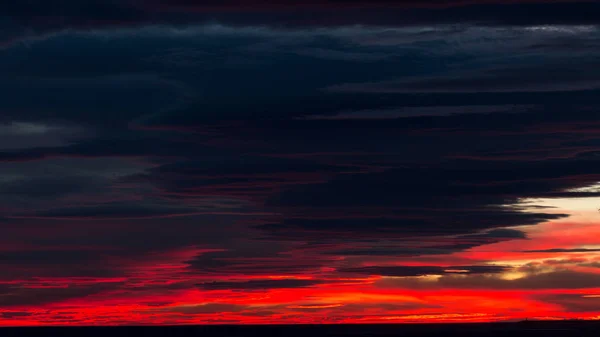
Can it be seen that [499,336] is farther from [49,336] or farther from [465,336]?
[49,336]

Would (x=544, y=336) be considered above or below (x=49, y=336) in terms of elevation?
below

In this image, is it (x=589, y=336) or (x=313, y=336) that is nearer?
(x=589, y=336)

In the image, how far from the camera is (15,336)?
197 meters

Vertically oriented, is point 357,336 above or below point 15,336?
below

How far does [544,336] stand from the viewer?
148 meters

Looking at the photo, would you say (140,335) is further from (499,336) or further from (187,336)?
(499,336)

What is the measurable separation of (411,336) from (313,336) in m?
23.4

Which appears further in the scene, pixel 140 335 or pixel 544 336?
pixel 140 335

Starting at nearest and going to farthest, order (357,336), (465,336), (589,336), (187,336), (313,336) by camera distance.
A: (589,336)
(465,336)
(357,336)
(313,336)
(187,336)

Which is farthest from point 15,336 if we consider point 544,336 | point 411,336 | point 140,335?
point 544,336

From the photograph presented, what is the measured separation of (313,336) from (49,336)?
173ft

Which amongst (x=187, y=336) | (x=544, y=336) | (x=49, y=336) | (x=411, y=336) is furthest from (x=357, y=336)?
(x=49, y=336)

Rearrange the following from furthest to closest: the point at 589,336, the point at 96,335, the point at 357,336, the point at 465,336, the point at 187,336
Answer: the point at 96,335, the point at 187,336, the point at 357,336, the point at 465,336, the point at 589,336

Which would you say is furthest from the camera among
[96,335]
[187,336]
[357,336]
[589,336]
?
[96,335]
